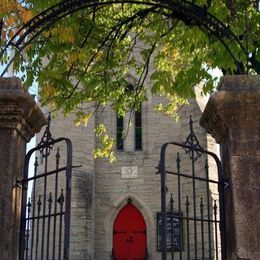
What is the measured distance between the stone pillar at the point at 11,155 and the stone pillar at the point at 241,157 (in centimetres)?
174

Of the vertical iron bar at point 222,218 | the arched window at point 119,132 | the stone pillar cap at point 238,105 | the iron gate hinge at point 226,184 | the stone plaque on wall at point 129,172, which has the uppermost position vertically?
the arched window at point 119,132

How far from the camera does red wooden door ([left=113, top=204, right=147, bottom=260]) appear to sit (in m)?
19.8

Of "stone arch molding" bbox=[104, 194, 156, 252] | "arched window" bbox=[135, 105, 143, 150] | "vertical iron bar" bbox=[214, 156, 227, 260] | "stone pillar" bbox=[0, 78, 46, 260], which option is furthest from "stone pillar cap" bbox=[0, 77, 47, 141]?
"arched window" bbox=[135, 105, 143, 150]

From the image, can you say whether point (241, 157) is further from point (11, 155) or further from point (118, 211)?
point (118, 211)

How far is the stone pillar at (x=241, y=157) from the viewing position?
4.38 metres

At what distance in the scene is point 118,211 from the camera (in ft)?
67.8

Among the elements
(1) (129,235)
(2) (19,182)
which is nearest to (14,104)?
(2) (19,182)

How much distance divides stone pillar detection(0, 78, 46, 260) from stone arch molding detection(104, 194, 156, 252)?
1571cm

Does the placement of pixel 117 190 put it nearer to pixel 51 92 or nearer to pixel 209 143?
pixel 209 143

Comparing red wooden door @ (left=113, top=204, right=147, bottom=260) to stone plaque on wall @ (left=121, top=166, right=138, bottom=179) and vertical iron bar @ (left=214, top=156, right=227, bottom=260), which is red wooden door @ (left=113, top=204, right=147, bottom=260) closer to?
stone plaque on wall @ (left=121, top=166, right=138, bottom=179)

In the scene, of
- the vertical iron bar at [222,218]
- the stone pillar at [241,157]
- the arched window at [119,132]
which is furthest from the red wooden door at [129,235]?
the stone pillar at [241,157]

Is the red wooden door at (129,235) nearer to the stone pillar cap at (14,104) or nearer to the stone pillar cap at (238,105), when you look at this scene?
the stone pillar cap at (14,104)

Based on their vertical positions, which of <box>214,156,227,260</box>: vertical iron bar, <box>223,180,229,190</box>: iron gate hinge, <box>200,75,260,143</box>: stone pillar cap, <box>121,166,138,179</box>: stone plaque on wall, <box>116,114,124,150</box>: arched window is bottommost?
<box>214,156,227,260</box>: vertical iron bar

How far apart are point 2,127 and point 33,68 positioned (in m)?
3.53
